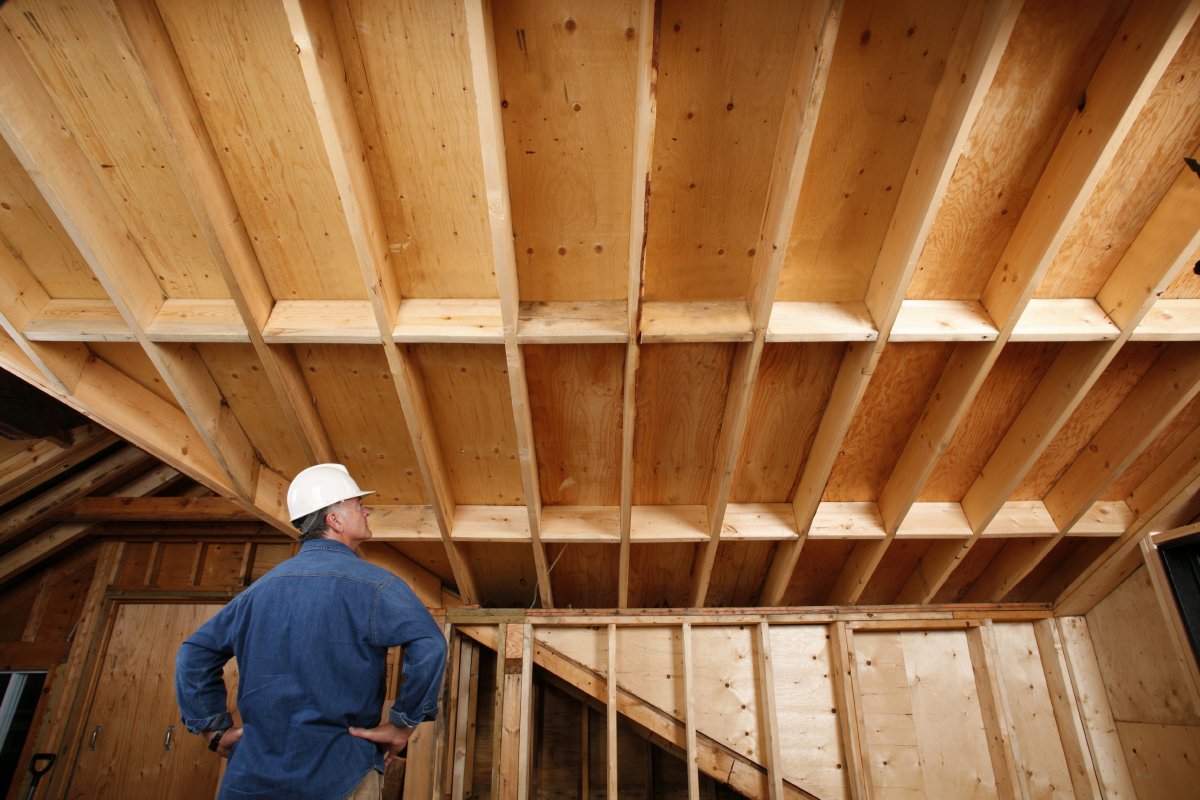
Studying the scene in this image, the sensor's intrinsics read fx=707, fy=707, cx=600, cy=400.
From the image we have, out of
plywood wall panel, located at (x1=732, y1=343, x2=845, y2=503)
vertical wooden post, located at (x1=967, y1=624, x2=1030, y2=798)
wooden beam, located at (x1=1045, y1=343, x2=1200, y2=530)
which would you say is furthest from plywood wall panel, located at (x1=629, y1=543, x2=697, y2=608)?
wooden beam, located at (x1=1045, y1=343, x2=1200, y2=530)

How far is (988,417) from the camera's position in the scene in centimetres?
320

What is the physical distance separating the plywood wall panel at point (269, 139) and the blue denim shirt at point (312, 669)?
121cm

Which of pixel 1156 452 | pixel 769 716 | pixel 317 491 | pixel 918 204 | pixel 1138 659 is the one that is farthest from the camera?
pixel 769 716

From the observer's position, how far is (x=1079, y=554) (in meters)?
3.90

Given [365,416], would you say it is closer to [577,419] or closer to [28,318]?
[577,419]

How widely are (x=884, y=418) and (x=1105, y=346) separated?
865 millimetres

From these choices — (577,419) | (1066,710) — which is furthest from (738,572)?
(1066,710)

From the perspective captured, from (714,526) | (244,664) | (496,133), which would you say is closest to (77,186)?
(496,133)

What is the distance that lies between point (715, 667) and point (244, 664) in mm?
2786

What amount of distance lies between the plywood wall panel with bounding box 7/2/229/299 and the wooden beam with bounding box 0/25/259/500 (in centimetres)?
3

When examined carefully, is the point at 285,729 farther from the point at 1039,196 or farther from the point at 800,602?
the point at 800,602

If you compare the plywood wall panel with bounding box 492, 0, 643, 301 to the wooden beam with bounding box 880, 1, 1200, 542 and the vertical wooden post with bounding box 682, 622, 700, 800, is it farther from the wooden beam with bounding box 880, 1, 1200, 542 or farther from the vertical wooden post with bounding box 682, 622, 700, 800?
the vertical wooden post with bounding box 682, 622, 700, 800

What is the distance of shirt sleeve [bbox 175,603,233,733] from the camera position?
1.90 meters

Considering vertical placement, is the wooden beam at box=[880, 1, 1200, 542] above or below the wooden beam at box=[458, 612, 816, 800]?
above
